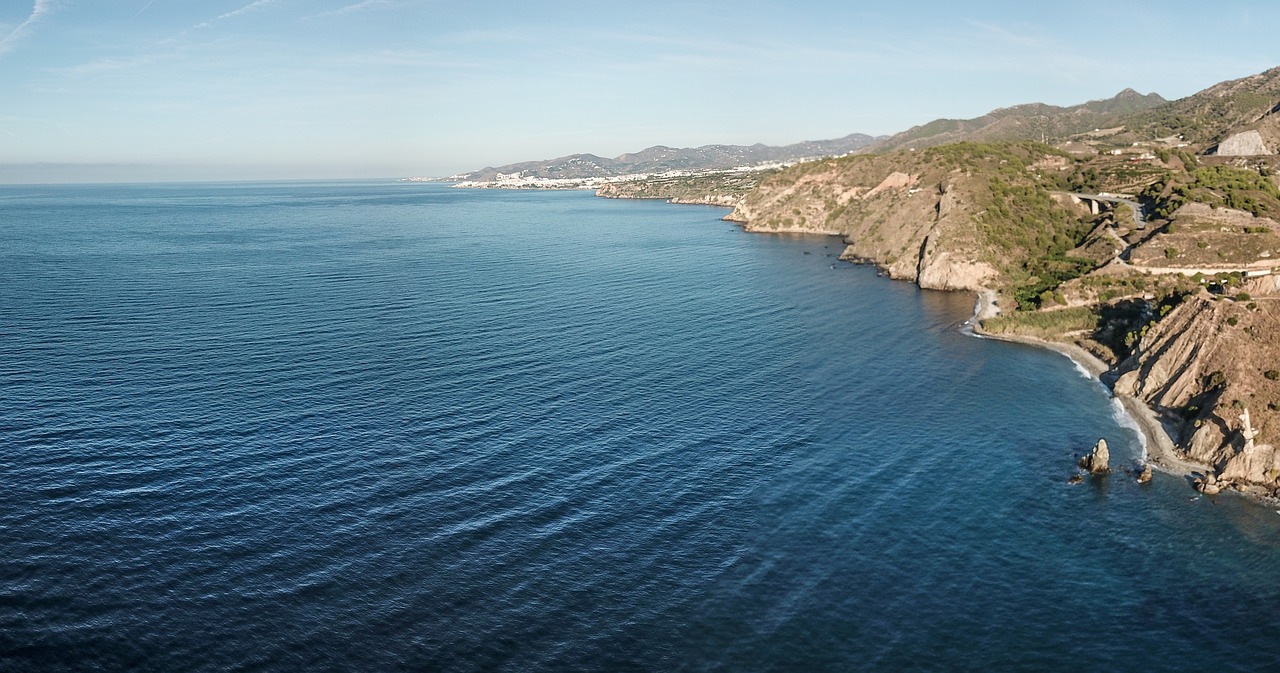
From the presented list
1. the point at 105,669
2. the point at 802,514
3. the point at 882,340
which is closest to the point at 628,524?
the point at 802,514

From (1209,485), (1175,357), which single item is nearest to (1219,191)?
(1175,357)

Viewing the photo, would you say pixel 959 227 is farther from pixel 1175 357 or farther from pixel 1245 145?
pixel 1245 145

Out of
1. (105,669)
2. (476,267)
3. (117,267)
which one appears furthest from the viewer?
(476,267)

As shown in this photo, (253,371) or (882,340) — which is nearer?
(253,371)

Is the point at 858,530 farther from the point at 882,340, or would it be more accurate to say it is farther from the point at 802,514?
the point at 882,340

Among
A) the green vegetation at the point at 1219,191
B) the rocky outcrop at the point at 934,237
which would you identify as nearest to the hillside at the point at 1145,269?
the rocky outcrop at the point at 934,237

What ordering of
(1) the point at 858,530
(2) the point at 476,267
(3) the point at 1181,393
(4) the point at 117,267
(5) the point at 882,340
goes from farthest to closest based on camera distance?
1. (2) the point at 476,267
2. (4) the point at 117,267
3. (5) the point at 882,340
4. (3) the point at 1181,393
5. (1) the point at 858,530

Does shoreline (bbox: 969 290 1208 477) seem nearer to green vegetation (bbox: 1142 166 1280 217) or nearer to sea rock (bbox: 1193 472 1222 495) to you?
sea rock (bbox: 1193 472 1222 495)
